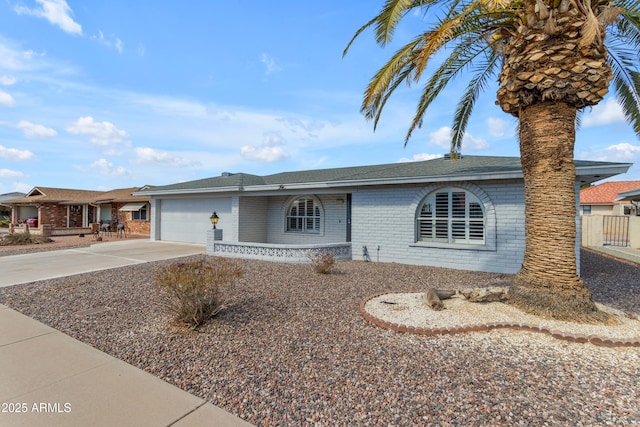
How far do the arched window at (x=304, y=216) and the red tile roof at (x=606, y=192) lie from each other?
27831 mm

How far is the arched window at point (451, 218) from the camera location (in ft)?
32.8

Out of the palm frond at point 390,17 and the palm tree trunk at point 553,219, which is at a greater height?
the palm frond at point 390,17

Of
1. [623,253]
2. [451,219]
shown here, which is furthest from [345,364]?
[623,253]

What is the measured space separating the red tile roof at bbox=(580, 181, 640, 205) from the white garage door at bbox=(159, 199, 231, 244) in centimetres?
3183

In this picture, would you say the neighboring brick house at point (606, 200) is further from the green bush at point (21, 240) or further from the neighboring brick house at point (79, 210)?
the green bush at point (21, 240)

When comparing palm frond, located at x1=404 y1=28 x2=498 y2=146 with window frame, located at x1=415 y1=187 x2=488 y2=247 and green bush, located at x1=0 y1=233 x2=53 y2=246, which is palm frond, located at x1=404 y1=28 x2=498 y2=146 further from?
green bush, located at x1=0 y1=233 x2=53 y2=246

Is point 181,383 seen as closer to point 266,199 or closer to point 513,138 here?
point 513,138

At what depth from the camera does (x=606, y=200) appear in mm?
27719

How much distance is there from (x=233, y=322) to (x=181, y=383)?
1690 mm

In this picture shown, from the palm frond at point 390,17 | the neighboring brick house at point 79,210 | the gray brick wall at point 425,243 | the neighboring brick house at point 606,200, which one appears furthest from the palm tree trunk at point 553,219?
the neighboring brick house at point 606,200

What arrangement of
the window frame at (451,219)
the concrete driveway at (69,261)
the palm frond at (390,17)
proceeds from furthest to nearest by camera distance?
the window frame at (451,219) < the concrete driveway at (69,261) < the palm frond at (390,17)

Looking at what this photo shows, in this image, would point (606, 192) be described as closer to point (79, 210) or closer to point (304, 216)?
point (304, 216)

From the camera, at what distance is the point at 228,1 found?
318 inches

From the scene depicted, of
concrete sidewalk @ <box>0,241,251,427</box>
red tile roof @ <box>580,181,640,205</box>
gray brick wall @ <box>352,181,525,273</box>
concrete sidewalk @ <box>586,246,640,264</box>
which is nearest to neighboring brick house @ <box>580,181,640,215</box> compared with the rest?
red tile roof @ <box>580,181,640,205</box>
